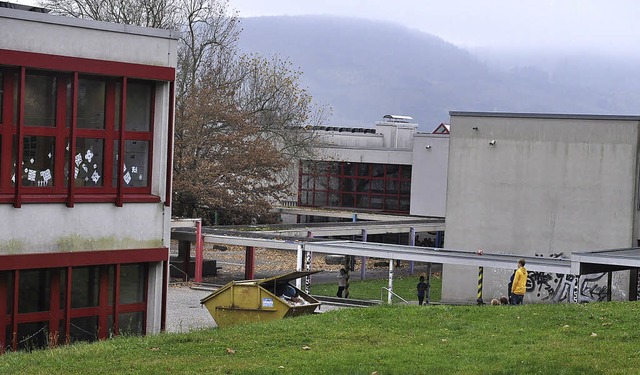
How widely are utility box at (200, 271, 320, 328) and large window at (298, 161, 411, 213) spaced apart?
47510 mm

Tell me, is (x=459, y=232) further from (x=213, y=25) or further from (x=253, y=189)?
(x=213, y=25)

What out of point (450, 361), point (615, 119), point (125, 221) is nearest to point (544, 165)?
point (615, 119)

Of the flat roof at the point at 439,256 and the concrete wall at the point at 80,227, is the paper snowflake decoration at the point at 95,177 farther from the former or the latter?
the flat roof at the point at 439,256

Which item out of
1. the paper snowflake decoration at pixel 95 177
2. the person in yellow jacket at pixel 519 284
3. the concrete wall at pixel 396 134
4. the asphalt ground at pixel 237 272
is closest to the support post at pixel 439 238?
the asphalt ground at pixel 237 272

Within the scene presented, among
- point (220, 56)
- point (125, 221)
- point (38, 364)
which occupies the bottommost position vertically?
point (38, 364)

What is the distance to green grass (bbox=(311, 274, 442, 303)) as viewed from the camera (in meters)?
45.1

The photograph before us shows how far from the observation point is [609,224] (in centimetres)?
4372

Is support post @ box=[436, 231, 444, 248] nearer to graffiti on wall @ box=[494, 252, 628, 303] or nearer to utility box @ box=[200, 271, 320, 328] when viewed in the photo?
graffiti on wall @ box=[494, 252, 628, 303]

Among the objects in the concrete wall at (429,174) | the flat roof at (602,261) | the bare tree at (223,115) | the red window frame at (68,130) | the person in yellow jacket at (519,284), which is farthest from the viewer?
the concrete wall at (429,174)

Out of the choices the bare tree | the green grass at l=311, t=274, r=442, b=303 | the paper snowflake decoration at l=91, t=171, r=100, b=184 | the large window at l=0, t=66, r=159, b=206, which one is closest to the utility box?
the large window at l=0, t=66, r=159, b=206

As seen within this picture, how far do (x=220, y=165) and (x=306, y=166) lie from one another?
47.8 feet

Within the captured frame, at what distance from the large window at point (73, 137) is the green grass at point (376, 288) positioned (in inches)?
855

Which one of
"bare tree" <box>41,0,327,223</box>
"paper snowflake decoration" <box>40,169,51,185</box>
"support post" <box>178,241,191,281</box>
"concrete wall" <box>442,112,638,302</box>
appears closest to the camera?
"paper snowflake decoration" <box>40,169,51,185</box>

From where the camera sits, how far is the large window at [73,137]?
2080 cm
